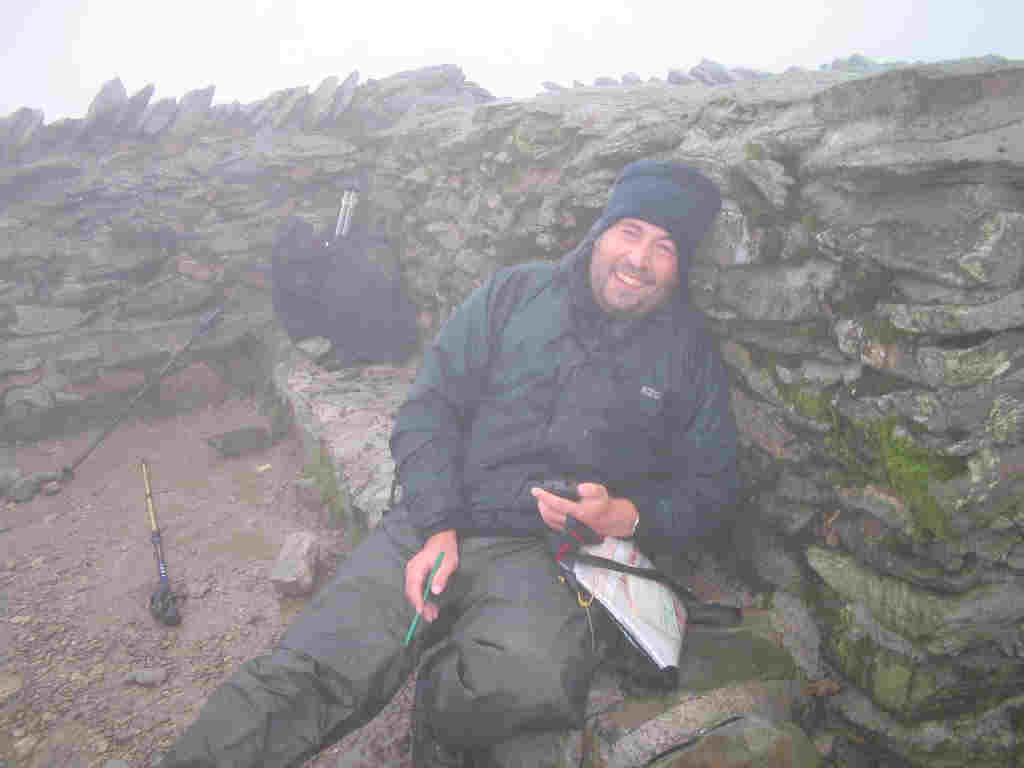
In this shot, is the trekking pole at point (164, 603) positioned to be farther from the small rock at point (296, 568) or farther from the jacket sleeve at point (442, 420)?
the jacket sleeve at point (442, 420)

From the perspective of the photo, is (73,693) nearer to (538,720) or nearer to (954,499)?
(538,720)

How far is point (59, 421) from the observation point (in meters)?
6.58

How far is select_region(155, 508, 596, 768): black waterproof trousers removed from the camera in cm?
230

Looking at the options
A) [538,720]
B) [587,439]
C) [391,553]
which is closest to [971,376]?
[587,439]

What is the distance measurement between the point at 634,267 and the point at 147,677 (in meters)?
3.43

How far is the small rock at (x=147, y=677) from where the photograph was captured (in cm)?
342

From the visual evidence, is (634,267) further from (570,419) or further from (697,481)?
(697,481)

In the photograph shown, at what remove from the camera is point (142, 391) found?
6.40m

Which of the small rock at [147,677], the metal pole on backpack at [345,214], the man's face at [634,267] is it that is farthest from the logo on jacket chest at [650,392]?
the metal pole on backpack at [345,214]

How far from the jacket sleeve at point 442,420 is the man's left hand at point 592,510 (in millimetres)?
463

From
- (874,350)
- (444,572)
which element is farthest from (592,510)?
(874,350)

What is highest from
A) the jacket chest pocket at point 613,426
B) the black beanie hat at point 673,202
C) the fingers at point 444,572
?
the black beanie hat at point 673,202

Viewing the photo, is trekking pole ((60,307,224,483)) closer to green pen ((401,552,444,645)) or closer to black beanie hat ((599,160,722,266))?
green pen ((401,552,444,645))

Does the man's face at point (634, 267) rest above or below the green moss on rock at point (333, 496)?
above
